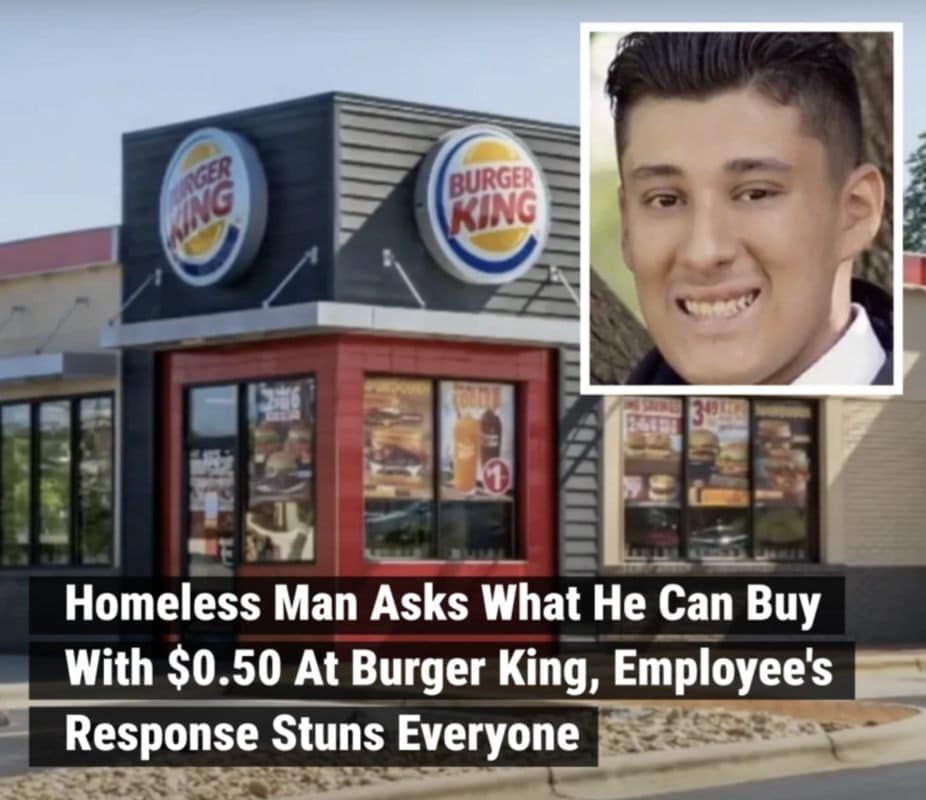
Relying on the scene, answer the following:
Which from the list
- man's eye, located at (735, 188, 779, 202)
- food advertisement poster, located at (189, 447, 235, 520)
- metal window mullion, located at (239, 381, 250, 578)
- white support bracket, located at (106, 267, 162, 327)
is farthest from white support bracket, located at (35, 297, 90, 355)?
man's eye, located at (735, 188, 779, 202)

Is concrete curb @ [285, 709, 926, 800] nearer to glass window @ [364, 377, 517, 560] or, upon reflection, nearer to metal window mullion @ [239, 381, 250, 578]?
glass window @ [364, 377, 517, 560]

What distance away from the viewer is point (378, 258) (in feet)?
79.3

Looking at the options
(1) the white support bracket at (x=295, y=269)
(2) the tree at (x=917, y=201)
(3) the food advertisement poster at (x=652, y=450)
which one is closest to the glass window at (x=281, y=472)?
(1) the white support bracket at (x=295, y=269)

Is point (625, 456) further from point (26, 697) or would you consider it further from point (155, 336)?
point (26, 697)

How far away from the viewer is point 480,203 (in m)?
24.5

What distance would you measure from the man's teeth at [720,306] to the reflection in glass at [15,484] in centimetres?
1020

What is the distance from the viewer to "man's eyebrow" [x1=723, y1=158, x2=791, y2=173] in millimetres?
20891

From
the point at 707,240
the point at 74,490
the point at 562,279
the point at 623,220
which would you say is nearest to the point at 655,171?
the point at 707,240

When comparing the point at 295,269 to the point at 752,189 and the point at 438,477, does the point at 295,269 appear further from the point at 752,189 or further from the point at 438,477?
the point at 752,189

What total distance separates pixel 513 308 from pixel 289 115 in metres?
3.33

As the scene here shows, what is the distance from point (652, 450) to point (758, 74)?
269 inches

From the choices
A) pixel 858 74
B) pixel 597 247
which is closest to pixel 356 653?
pixel 597 247

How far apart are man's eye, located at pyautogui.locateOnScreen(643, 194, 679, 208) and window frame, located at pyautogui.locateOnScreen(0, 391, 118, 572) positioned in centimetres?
837

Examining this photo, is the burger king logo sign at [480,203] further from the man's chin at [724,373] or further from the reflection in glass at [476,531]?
the man's chin at [724,373]
